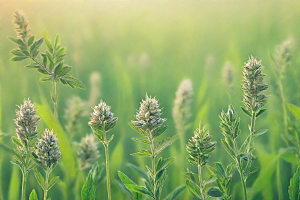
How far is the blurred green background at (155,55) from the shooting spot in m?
2.19

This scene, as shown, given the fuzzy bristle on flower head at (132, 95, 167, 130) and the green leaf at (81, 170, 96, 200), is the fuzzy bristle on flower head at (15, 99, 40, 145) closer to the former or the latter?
the green leaf at (81, 170, 96, 200)

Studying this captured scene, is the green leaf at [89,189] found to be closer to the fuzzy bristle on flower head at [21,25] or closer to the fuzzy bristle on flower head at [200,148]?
the fuzzy bristle on flower head at [200,148]

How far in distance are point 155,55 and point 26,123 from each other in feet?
10.7

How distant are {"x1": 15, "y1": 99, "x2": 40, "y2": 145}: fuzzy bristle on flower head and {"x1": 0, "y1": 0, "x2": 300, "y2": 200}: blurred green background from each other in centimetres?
82

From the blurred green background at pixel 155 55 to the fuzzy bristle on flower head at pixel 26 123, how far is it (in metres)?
0.82

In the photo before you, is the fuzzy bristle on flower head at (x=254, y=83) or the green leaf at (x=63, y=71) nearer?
the fuzzy bristle on flower head at (x=254, y=83)

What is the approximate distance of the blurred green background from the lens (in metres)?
2.19

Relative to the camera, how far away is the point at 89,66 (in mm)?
3576

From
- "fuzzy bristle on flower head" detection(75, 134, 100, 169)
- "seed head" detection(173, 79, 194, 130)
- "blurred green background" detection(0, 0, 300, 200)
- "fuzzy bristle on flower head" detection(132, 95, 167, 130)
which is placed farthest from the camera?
"blurred green background" detection(0, 0, 300, 200)

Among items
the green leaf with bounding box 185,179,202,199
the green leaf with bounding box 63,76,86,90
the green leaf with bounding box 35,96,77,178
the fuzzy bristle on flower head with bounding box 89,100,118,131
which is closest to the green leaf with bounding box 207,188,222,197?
the green leaf with bounding box 185,179,202,199

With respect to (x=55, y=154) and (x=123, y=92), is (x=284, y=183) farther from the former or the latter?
(x=123, y=92)

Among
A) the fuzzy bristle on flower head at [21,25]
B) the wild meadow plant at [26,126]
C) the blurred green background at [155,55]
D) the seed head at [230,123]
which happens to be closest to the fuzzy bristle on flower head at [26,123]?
the wild meadow plant at [26,126]

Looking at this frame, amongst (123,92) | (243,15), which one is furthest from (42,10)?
(243,15)

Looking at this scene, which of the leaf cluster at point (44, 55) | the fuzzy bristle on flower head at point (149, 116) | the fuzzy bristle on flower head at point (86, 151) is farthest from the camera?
the fuzzy bristle on flower head at point (86, 151)
